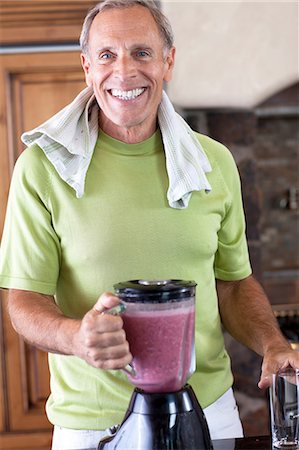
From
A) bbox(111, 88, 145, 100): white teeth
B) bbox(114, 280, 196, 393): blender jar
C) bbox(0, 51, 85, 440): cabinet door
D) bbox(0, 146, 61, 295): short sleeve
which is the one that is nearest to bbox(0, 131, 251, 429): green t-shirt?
bbox(0, 146, 61, 295): short sleeve

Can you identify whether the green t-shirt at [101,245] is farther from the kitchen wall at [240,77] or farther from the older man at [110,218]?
the kitchen wall at [240,77]

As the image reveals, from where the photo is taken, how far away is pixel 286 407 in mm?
1298

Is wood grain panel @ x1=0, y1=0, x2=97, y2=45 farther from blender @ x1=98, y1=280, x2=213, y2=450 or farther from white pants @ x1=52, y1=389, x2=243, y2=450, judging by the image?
blender @ x1=98, y1=280, x2=213, y2=450

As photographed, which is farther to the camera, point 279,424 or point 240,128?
point 240,128

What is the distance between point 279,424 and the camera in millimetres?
1306

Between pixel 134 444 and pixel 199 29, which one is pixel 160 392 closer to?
pixel 134 444

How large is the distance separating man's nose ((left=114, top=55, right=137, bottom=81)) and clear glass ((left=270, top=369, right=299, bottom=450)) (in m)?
0.58

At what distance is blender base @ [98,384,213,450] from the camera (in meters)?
1.15

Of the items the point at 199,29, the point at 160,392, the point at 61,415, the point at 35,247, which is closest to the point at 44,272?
the point at 35,247

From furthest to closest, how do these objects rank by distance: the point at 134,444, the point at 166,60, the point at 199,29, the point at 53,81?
the point at 53,81 < the point at 199,29 < the point at 166,60 < the point at 134,444

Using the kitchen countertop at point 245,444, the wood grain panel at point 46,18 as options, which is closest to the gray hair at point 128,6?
the kitchen countertop at point 245,444

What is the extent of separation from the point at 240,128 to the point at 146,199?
4.85 ft

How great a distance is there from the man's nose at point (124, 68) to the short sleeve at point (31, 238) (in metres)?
0.21

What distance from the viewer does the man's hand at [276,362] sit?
4.37ft
